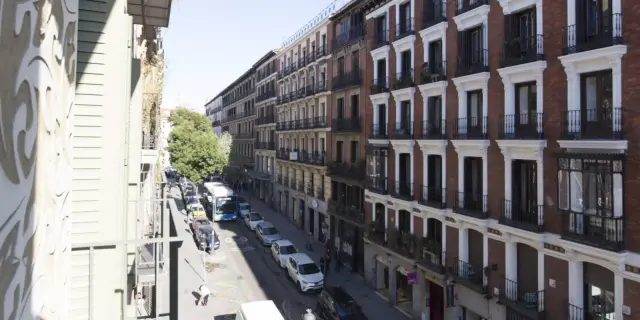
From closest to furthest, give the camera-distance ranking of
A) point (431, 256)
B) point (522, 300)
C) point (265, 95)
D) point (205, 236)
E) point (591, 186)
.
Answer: point (591, 186) → point (522, 300) → point (431, 256) → point (205, 236) → point (265, 95)

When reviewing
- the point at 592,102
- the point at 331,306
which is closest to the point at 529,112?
the point at 592,102

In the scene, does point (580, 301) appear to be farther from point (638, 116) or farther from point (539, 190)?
point (638, 116)

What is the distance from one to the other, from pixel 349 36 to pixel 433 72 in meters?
11.0

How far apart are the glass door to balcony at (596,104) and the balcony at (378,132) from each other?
1246 cm

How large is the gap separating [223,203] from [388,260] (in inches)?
913

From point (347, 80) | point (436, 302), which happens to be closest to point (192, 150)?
point (347, 80)

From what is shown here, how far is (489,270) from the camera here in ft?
57.4

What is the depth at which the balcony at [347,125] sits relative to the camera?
29.4 metres

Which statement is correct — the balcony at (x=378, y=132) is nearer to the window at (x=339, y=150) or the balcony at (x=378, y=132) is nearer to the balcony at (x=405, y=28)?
the balcony at (x=405, y=28)

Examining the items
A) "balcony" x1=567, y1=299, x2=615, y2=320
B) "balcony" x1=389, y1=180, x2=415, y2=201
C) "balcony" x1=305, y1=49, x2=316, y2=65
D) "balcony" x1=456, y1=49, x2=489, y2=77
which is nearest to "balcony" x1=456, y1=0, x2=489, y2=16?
"balcony" x1=456, y1=49, x2=489, y2=77

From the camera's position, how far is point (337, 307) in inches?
768

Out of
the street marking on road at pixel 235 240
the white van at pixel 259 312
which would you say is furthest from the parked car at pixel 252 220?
the white van at pixel 259 312

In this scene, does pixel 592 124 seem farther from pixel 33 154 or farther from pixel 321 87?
pixel 321 87

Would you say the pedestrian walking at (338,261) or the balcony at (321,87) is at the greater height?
the balcony at (321,87)
